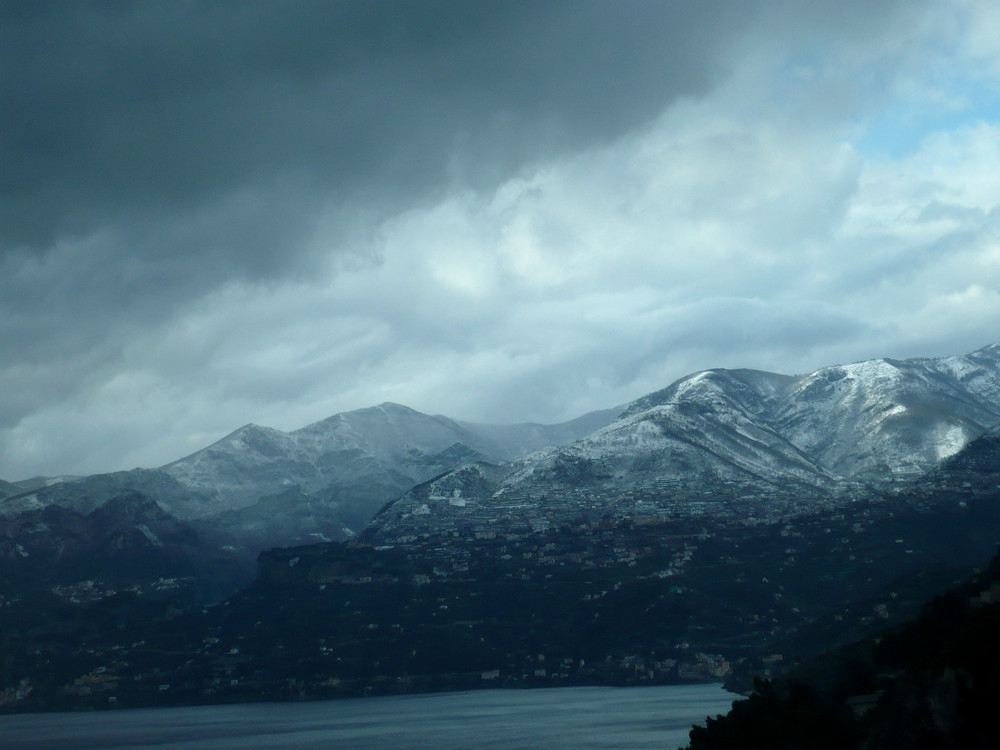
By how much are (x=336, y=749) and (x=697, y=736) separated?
9837cm

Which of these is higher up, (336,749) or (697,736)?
(697,736)

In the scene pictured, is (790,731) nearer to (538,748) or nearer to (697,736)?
(697,736)

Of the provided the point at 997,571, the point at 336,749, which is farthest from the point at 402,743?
the point at 997,571

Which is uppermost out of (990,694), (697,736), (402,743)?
(990,694)

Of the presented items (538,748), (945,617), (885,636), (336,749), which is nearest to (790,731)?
(945,617)

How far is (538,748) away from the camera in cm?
17562

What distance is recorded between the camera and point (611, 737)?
184m

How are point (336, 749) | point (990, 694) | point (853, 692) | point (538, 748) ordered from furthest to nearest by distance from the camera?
point (336, 749) < point (538, 748) < point (853, 692) < point (990, 694)

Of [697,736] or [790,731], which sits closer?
[790,731]

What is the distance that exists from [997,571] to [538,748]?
75.9 m

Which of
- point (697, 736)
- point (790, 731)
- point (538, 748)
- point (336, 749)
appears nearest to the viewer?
point (790, 731)

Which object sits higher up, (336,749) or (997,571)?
(997,571)

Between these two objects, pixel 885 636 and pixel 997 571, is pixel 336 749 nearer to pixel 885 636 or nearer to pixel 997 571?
pixel 885 636

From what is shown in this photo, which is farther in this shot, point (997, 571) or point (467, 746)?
point (467, 746)
